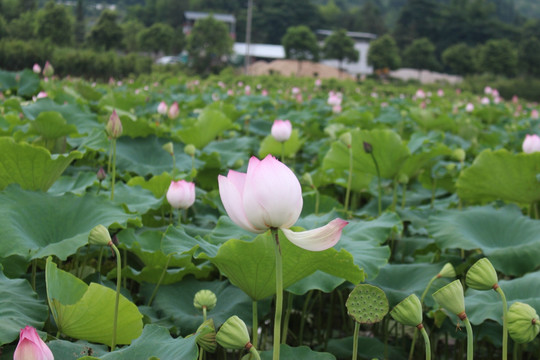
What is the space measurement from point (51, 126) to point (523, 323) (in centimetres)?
141

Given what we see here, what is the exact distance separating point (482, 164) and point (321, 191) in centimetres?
67

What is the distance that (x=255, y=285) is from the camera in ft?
3.10

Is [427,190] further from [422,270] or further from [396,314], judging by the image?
[396,314]

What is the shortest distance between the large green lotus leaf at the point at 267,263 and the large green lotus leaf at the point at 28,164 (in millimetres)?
501

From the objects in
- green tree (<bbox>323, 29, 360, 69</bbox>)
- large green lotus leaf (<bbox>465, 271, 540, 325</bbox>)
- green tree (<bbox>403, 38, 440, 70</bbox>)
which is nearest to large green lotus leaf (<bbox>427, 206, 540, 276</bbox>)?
large green lotus leaf (<bbox>465, 271, 540, 325</bbox>)

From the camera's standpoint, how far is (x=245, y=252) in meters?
0.89

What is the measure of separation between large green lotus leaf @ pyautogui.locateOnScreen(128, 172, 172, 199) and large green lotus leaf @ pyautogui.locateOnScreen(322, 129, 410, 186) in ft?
1.84

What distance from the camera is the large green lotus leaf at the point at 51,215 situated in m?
1.06

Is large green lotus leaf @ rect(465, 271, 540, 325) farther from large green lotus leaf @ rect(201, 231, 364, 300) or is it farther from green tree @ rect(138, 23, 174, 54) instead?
green tree @ rect(138, 23, 174, 54)

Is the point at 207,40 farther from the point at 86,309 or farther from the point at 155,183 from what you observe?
the point at 86,309

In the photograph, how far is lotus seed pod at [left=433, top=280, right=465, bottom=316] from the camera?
723mm

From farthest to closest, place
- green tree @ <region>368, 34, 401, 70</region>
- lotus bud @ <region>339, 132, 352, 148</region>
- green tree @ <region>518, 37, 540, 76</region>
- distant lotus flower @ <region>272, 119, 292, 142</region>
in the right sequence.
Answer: green tree @ <region>518, 37, 540, 76</region> < green tree @ <region>368, 34, 401, 70</region> < distant lotus flower @ <region>272, 119, 292, 142</region> < lotus bud @ <region>339, 132, 352, 148</region>

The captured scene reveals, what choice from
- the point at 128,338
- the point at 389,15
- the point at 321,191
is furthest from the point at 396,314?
the point at 389,15

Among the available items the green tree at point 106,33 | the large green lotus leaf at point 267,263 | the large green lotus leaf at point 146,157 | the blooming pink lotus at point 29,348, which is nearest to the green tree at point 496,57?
the green tree at point 106,33
